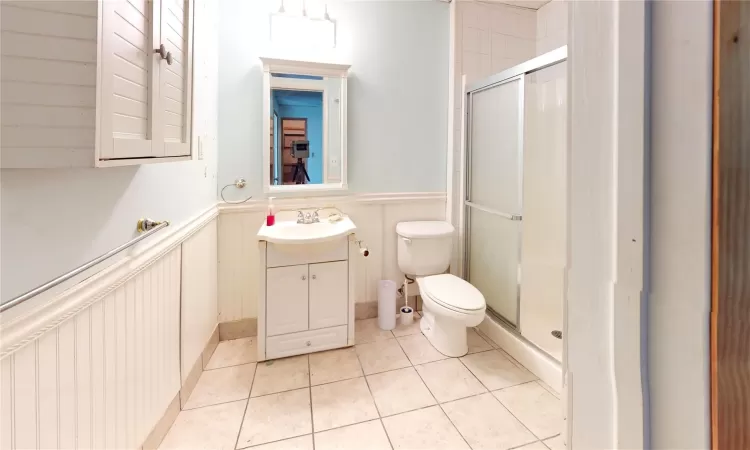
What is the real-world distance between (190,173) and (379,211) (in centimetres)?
125

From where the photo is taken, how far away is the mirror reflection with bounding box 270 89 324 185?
2225mm

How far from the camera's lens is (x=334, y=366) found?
1959 millimetres

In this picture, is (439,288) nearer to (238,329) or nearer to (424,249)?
(424,249)

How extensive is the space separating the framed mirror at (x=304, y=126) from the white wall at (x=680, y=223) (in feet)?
7.03

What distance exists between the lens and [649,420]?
287mm

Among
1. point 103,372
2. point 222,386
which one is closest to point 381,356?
point 222,386

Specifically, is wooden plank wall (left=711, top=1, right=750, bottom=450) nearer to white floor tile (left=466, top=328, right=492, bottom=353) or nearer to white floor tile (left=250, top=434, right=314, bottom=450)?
white floor tile (left=250, top=434, right=314, bottom=450)

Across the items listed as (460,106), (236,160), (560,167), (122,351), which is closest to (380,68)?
(460,106)

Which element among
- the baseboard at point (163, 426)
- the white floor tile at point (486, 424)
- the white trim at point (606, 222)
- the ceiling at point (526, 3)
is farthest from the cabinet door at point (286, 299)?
the ceiling at point (526, 3)

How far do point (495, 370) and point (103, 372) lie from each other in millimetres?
1758

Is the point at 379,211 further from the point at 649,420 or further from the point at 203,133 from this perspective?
the point at 649,420

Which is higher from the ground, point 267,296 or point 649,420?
point 649,420

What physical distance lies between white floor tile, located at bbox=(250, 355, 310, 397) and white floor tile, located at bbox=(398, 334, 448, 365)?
609 mm

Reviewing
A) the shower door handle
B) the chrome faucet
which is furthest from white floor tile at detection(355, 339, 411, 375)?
the shower door handle
